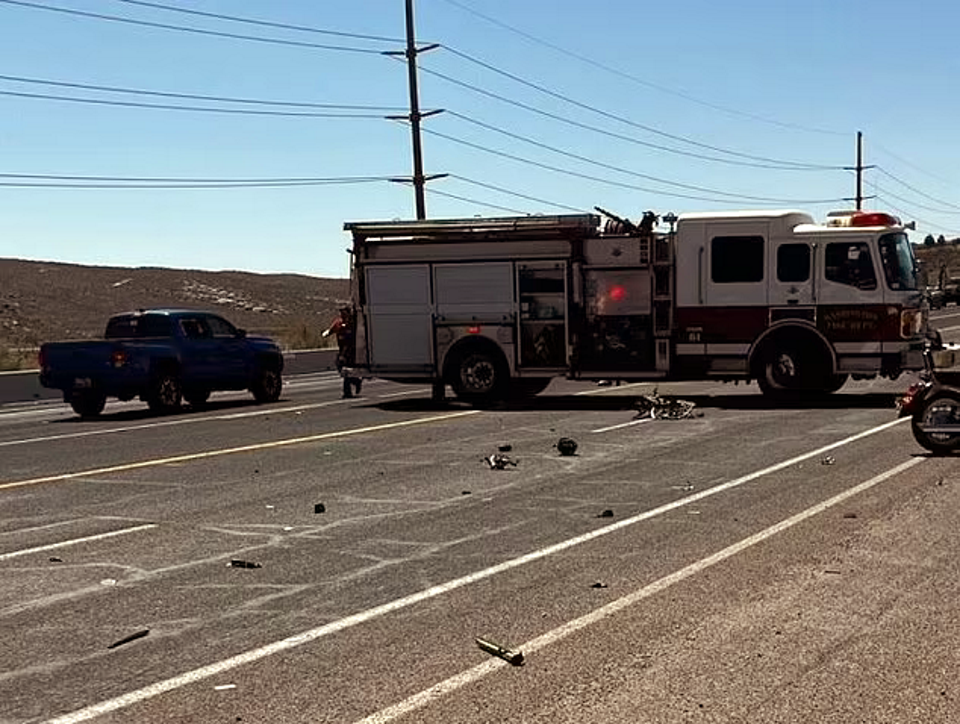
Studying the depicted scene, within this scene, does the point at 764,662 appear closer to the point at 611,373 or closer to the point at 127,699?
the point at 127,699

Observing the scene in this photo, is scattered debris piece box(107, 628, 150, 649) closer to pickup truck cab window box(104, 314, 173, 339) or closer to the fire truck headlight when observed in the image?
the fire truck headlight

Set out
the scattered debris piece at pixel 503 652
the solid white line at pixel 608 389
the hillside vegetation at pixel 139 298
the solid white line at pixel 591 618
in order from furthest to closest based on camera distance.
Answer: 1. the hillside vegetation at pixel 139 298
2. the solid white line at pixel 608 389
3. the scattered debris piece at pixel 503 652
4. the solid white line at pixel 591 618

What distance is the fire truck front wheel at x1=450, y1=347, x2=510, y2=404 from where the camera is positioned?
73.9 ft

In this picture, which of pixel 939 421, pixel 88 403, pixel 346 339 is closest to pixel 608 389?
pixel 346 339

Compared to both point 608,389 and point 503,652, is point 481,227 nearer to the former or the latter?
point 608,389

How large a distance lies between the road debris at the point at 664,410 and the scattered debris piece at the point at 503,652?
42.0 ft

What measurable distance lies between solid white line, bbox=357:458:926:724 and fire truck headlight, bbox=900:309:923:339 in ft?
33.1

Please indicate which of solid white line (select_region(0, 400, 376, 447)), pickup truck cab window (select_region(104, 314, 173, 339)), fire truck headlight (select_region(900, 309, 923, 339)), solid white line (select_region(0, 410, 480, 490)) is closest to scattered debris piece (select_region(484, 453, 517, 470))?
solid white line (select_region(0, 410, 480, 490))

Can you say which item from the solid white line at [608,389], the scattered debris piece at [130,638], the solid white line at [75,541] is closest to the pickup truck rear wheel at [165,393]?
the solid white line at [608,389]

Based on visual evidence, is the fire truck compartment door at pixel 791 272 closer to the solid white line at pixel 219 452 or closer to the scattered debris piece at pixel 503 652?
the solid white line at pixel 219 452

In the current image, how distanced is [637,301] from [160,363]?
8.40 m

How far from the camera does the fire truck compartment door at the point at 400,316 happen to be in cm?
2292

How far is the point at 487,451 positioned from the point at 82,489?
4735 millimetres

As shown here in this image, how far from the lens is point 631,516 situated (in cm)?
1051
